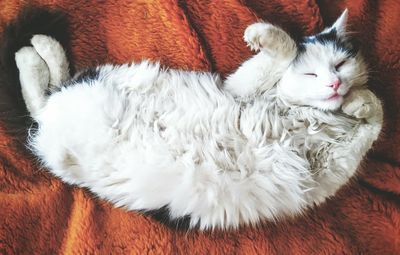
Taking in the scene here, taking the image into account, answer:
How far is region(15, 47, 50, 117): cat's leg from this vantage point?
4.70 ft

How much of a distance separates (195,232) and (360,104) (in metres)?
0.61

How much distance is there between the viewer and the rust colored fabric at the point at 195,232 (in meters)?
1.30

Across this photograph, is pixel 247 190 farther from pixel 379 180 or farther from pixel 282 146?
pixel 379 180

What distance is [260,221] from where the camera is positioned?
131 centimetres

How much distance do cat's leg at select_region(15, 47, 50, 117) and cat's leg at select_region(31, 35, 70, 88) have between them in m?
0.02

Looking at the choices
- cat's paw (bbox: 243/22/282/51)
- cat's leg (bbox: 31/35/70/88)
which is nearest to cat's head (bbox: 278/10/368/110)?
cat's paw (bbox: 243/22/282/51)

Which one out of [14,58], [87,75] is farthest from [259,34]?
[14,58]

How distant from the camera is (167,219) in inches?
51.0

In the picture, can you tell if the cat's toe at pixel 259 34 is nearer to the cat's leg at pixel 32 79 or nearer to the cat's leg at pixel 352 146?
the cat's leg at pixel 352 146

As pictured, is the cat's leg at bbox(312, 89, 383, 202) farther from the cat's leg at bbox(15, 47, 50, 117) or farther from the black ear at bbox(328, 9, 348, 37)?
the cat's leg at bbox(15, 47, 50, 117)

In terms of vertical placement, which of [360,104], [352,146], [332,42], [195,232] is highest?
[332,42]

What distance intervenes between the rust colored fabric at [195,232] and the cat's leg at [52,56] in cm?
10

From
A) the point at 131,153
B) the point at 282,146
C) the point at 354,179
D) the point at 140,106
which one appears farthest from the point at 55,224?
the point at 354,179

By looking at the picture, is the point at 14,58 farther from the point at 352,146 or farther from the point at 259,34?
the point at 352,146
